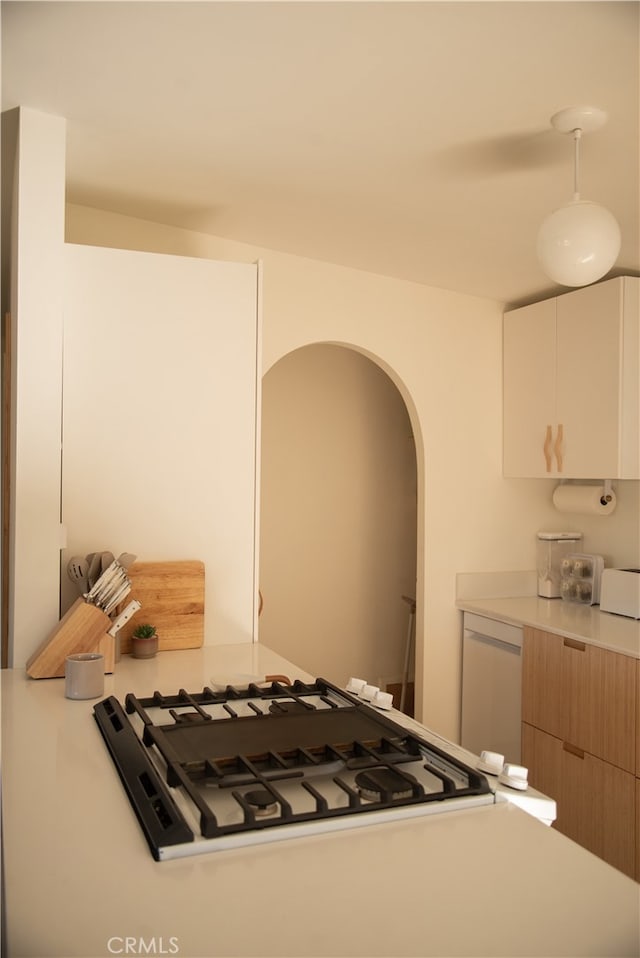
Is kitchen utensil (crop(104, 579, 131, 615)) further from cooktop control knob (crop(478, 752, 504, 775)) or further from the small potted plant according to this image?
cooktop control knob (crop(478, 752, 504, 775))

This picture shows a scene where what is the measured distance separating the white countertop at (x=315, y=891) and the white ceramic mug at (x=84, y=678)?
0.55 metres

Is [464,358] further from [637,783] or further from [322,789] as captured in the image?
[322,789]

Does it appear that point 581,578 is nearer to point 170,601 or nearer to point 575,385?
point 575,385

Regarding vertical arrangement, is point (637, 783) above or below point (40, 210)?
below

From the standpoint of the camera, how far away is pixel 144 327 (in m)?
2.47

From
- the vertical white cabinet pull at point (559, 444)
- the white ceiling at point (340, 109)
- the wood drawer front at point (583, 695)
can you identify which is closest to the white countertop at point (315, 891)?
the white ceiling at point (340, 109)

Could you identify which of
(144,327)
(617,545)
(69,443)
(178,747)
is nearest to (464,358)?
(617,545)

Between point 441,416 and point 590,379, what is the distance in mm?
713

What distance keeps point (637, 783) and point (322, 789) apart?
5.95ft

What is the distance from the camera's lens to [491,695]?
11.6ft

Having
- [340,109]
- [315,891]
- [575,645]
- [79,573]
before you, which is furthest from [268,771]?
[575,645]

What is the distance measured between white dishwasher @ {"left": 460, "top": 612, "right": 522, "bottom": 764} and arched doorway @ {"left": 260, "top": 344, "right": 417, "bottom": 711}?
1098mm

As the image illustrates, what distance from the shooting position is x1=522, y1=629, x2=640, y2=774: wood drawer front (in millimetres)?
2723

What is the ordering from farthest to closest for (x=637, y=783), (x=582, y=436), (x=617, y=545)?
(x=617, y=545) < (x=582, y=436) < (x=637, y=783)
